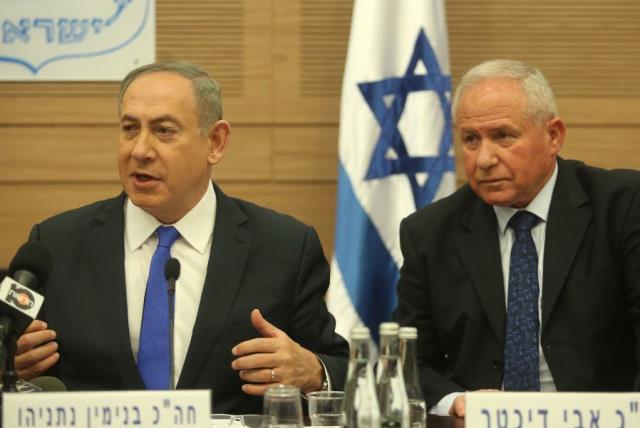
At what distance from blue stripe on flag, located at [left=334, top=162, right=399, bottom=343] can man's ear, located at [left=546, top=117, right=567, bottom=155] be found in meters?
1.54

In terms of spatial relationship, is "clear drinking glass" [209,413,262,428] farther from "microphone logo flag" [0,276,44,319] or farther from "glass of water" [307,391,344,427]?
"microphone logo flag" [0,276,44,319]

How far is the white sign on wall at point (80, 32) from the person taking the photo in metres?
5.33

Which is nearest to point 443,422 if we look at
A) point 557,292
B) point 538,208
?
point 557,292

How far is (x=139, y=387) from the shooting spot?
10.1ft

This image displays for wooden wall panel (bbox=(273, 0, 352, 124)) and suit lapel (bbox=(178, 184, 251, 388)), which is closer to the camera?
suit lapel (bbox=(178, 184, 251, 388))

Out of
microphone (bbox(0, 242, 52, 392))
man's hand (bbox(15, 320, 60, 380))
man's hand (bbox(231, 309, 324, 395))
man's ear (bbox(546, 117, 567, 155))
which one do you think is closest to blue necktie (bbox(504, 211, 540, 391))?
man's ear (bbox(546, 117, 567, 155))

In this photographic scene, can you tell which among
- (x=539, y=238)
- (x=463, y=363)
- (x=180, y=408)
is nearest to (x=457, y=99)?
(x=539, y=238)

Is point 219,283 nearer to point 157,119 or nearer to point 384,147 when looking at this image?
point 157,119

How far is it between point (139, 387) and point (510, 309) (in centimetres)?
122

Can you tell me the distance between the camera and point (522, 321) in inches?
131

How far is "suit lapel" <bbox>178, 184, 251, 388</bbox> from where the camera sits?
3152 millimetres

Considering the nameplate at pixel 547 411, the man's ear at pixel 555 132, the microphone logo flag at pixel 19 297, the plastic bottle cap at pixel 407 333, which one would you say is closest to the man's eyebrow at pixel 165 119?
the microphone logo flag at pixel 19 297

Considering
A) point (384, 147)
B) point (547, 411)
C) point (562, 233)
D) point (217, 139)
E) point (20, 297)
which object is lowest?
point (547, 411)

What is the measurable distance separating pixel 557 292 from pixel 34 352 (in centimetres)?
165
